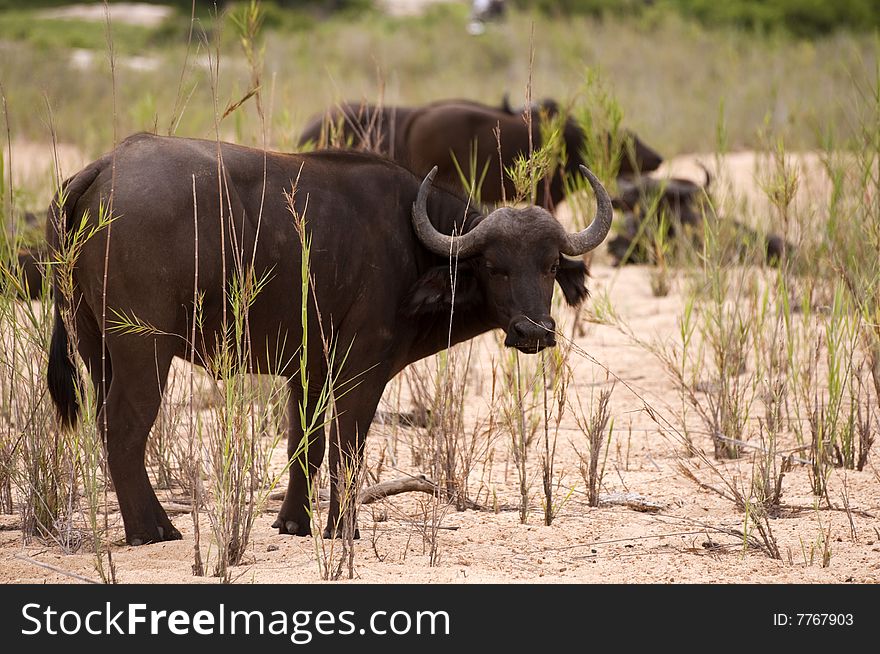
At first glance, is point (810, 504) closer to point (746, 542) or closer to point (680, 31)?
point (746, 542)

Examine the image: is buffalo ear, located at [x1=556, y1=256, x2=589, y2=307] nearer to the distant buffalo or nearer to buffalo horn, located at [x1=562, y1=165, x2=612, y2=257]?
buffalo horn, located at [x1=562, y1=165, x2=612, y2=257]

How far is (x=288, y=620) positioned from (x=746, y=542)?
1950 mm

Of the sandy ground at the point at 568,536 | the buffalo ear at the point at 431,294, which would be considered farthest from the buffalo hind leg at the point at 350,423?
the buffalo ear at the point at 431,294

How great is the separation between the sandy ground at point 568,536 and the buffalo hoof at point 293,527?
0.14 feet

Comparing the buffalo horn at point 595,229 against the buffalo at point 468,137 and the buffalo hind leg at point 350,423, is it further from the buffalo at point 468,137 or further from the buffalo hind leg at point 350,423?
the buffalo at point 468,137

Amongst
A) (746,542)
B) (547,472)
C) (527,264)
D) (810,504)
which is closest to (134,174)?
(527,264)

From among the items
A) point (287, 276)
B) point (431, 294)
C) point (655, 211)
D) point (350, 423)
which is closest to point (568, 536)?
point (350, 423)

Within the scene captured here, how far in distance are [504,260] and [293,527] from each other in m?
1.56

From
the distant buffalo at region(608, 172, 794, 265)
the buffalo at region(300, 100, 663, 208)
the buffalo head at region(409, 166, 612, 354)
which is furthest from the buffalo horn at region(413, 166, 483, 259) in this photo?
the buffalo at region(300, 100, 663, 208)

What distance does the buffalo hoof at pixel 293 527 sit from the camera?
17.9 feet

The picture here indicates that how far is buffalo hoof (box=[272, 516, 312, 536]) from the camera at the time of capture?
5.45 metres

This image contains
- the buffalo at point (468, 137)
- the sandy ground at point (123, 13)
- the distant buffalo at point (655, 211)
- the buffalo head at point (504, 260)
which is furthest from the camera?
the sandy ground at point (123, 13)

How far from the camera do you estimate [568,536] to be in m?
5.24

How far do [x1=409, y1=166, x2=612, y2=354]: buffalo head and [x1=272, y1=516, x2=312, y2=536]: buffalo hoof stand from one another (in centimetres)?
112
